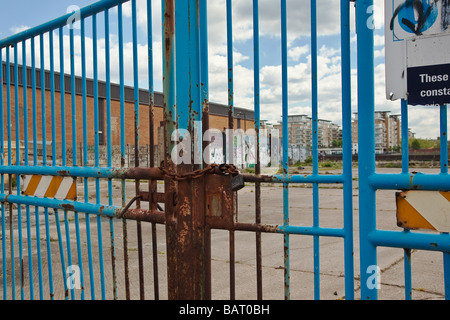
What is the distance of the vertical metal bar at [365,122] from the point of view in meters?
1.54

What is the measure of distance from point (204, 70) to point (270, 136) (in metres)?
0.78

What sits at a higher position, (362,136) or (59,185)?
(362,136)

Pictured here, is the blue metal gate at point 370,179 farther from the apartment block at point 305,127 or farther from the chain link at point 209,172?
the chain link at point 209,172

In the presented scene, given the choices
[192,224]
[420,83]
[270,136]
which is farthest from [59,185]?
[420,83]

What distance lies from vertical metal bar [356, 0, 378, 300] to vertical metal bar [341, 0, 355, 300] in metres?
0.11

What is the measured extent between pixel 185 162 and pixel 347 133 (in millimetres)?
770

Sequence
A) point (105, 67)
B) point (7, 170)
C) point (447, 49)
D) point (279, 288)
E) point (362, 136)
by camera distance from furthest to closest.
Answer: point (279, 288) → point (7, 170) → point (105, 67) → point (362, 136) → point (447, 49)

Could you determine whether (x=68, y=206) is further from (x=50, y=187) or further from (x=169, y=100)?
(x=169, y=100)

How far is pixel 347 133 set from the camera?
5.54 feet

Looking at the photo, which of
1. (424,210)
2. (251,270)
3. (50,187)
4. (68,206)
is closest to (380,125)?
(424,210)
